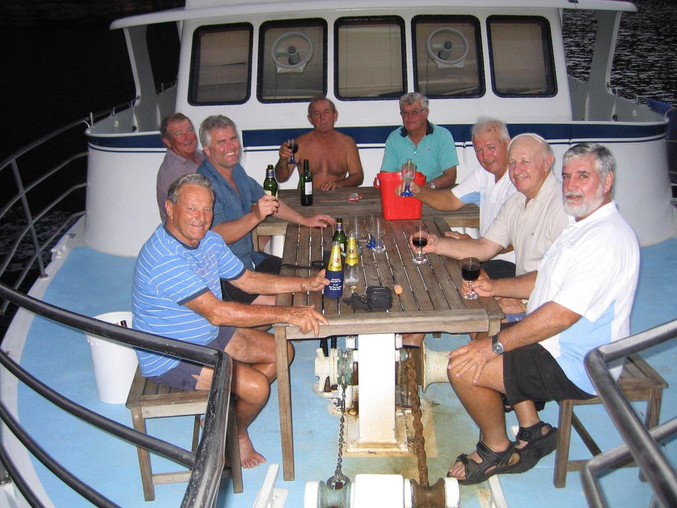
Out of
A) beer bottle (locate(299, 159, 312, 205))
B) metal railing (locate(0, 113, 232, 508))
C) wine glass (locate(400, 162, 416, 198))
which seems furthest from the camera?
beer bottle (locate(299, 159, 312, 205))

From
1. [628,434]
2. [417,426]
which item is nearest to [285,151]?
[417,426]

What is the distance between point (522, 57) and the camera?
5902 mm

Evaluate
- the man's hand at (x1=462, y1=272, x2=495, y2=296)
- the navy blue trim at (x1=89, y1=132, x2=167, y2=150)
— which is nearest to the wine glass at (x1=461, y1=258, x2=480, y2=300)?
the man's hand at (x1=462, y1=272, x2=495, y2=296)

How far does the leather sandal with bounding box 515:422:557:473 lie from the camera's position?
3.18 meters

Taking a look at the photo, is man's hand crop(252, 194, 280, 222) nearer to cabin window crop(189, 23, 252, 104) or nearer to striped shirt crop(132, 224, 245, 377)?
striped shirt crop(132, 224, 245, 377)

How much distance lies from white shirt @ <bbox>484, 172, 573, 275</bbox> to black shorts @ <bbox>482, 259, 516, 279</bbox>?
12.0 inches

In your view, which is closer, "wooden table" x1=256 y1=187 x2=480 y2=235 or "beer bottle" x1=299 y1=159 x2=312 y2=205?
"wooden table" x1=256 y1=187 x2=480 y2=235

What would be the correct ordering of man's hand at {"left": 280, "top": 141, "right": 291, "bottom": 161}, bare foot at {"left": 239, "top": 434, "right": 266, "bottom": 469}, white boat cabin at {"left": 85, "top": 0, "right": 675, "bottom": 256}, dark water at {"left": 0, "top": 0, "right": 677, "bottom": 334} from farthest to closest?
dark water at {"left": 0, "top": 0, "right": 677, "bottom": 334} → white boat cabin at {"left": 85, "top": 0, "right": 675, "bottom": 256} → man's hand at {"left": 280, "top": 141, "right": 291, "bottom": 161} → bare foot at {"left": 239, "top": 434, "right": 266, "bottom": 469}

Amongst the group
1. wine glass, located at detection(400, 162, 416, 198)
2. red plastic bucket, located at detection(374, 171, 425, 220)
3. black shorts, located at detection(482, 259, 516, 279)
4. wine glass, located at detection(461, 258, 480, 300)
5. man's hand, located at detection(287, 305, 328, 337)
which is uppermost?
wine glass, located at detection(400, 162, 416, 198)

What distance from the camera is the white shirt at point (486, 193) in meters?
3.96

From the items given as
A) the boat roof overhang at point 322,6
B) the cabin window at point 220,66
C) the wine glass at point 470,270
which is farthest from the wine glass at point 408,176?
the cabin window at point 220,66

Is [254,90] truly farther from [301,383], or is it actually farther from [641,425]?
[641,425]

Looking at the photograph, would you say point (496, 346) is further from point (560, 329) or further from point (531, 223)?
point (531, 223)

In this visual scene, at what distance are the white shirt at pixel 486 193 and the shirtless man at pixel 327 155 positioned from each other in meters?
1.23
